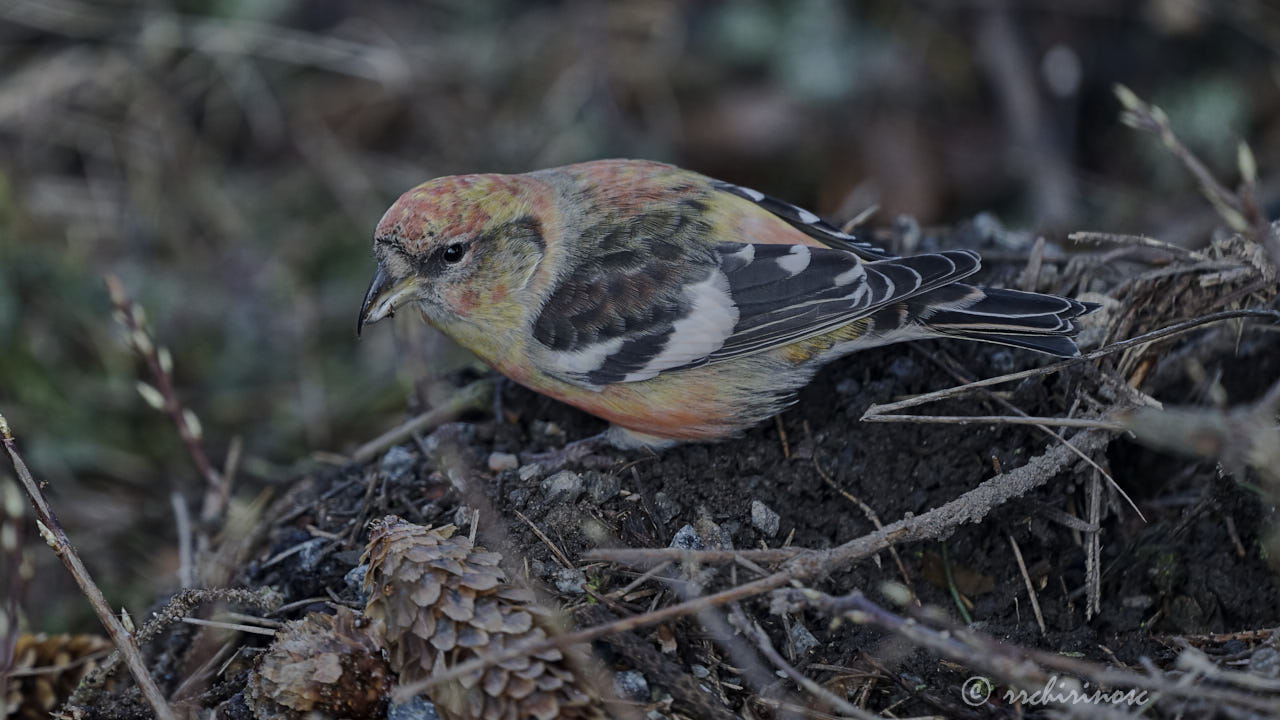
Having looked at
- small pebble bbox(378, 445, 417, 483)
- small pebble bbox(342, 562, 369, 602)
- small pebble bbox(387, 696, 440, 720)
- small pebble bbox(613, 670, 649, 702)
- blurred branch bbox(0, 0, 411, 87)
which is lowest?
small pebble bbox(613, 670, 649, 702)

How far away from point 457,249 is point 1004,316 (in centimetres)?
182

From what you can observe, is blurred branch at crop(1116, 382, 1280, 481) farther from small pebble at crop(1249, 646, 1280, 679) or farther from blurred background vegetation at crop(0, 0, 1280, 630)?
blurred background vegetation at crop(0, 0, 1280, 630)

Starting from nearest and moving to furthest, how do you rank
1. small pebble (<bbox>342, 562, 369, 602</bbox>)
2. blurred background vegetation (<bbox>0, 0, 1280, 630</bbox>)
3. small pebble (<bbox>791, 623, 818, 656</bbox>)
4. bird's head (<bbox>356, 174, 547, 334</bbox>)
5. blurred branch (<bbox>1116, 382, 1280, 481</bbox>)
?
blurred branch (<bbox>1116, 382, 1280, 481</bbox>)
small pebble (<bbox>791, 623, 818, 656</bbox>)
small pebble (<bbox>342, 562, 369, 602</bbox>)
bird's head (<bbox>356, 174, 547, 334</bbox>)
blurred background vegetation (<bbox>0, 0, 1280, 630</bbox>)

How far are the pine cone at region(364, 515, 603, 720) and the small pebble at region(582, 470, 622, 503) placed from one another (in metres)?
0.56

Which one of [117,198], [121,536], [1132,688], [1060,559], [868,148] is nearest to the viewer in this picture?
[1132,688]

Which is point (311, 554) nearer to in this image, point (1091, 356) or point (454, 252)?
point (454, 252)

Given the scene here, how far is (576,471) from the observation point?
3.12 meters

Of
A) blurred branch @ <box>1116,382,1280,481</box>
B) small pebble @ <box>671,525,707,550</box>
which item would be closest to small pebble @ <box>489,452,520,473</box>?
small pebble @ <box>671,525,707,550</box>

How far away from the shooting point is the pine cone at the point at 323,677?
7.84 ft

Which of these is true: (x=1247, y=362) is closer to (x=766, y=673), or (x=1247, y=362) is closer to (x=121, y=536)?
(x=766, y=673)

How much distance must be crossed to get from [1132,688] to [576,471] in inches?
64.0

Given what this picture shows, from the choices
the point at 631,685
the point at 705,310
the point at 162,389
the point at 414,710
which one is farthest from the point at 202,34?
the point at 631,685

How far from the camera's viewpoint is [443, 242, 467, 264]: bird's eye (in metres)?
3.45

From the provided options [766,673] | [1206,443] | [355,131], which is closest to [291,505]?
[766,673]
